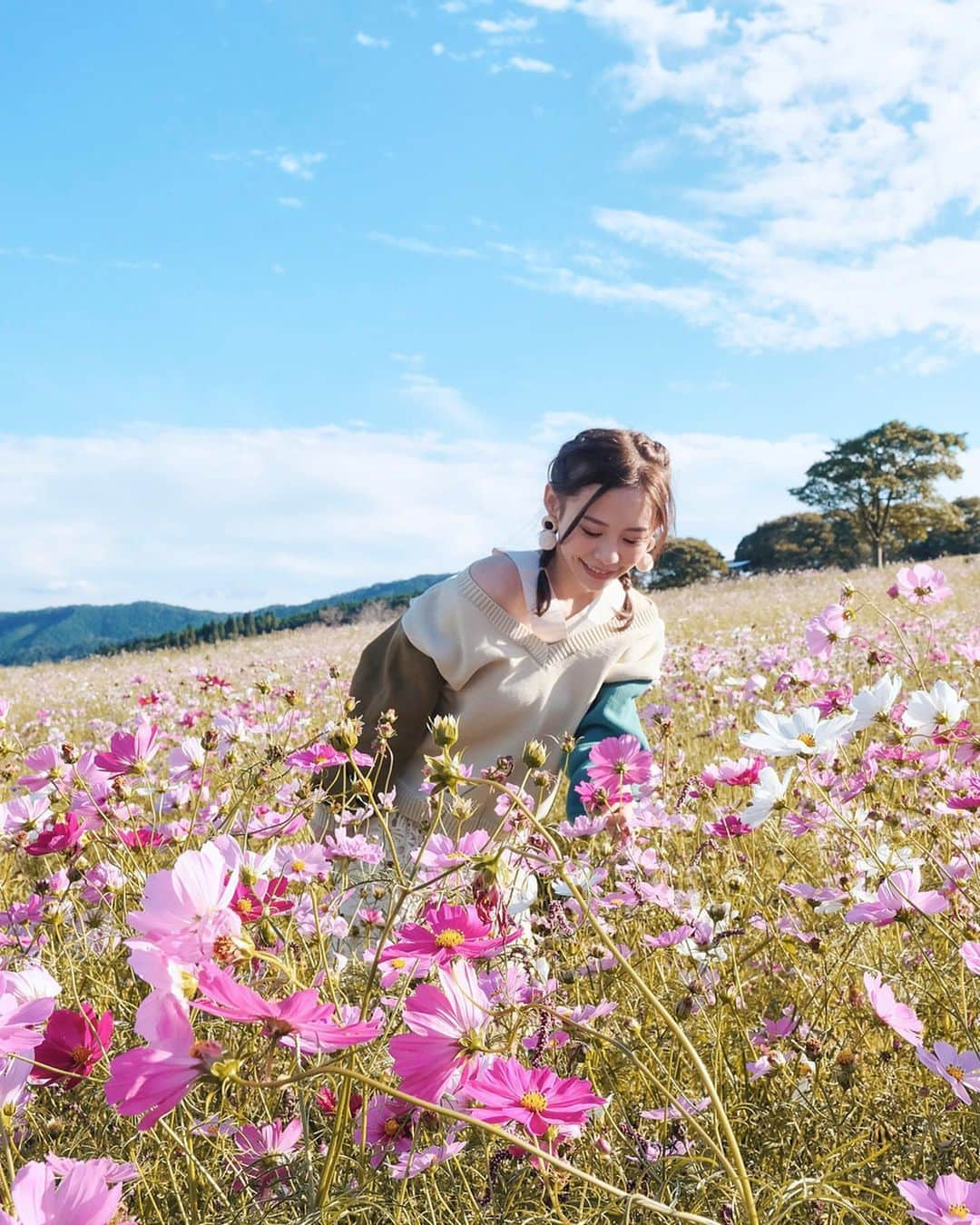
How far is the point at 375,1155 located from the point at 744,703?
350cm

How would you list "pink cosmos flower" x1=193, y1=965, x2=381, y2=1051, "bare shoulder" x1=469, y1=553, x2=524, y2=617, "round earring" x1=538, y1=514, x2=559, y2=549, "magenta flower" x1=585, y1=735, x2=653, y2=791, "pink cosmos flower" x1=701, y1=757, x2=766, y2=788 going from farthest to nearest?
"bare shoulder" x1=469, y1=553, x2=524, y2=617 → "round earring" x1=538, y1=514, x2=559, y2=549 → "magenta flower" x1=585, y1=735, x2=653, y2=791 → "pink cosmos flower" x1=701, y1=757, x2=766, y2=788 → "pink cosmos flower" x1=193, y1=965, x2=381, y2=1051

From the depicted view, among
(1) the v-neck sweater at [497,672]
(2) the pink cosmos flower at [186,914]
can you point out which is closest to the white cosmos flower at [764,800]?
(2) the pink cosmos flower at [186,914]

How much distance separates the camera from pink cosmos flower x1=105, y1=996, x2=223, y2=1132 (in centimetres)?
65

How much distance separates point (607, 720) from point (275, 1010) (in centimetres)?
215

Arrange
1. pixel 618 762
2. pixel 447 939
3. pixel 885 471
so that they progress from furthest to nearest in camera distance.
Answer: pixel 885 471
pixel 618 762
pixel 447 939

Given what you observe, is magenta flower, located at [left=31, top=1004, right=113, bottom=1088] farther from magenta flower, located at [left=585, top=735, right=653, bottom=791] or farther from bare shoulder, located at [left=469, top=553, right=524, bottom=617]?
bare shoulder, located at [left=469, top=553, right=524, bottom=617]

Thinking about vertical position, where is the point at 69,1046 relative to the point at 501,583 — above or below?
below

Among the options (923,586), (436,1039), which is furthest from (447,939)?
(923,586)

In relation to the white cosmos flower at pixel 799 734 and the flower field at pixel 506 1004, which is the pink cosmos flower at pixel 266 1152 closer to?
the flower field at pixel 506 1004

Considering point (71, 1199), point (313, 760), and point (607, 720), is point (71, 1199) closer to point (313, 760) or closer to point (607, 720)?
point (313, 760)

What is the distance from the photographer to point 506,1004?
47.9 inches

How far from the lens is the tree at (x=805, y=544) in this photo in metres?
37.4

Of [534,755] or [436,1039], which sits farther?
[534,755]

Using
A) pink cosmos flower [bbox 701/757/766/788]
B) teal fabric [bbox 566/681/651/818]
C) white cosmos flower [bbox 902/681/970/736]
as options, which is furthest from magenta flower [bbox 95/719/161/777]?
teal fabric [bbox 566/681/651/818]
